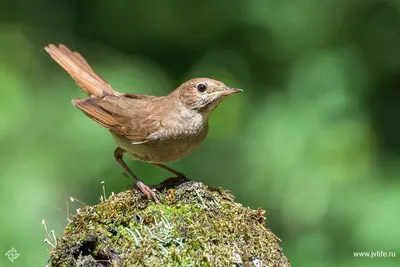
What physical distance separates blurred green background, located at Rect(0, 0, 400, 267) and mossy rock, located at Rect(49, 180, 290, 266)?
2864 millimetres

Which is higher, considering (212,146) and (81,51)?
(81,51)

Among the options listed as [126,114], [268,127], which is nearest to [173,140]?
[126,114]

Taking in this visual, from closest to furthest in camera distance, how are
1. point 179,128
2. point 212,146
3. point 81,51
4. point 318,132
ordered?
point 179,128, point 318,132, point 212,146, point 81,51

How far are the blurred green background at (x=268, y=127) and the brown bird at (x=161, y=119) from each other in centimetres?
176

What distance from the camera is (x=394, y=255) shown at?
246 inches

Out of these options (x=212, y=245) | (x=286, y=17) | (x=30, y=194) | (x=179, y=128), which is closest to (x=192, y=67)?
(x=286, y=17)

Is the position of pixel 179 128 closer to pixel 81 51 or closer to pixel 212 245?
pixel 212 245

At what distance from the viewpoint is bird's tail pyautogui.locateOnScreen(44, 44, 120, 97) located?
19.2 ft

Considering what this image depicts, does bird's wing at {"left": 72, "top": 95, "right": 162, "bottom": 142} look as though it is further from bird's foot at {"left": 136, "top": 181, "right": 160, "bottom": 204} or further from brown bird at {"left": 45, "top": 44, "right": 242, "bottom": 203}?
bird's foot at {"left": 136, "top": 181, "right": 160, "bottom": 204}

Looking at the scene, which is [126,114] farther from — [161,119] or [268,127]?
[268,127]

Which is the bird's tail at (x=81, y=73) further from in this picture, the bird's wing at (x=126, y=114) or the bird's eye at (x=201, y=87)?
the bird's eye at (x=201, y=87)

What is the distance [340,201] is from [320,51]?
2062mm

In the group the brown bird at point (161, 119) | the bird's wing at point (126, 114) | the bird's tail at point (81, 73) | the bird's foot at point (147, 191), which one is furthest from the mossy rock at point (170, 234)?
the bird's tail at point (81, 73)

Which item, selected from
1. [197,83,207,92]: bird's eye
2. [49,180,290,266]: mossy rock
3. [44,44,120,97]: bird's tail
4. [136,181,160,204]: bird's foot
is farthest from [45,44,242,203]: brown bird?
[49,180,290,266]: mossy rock
